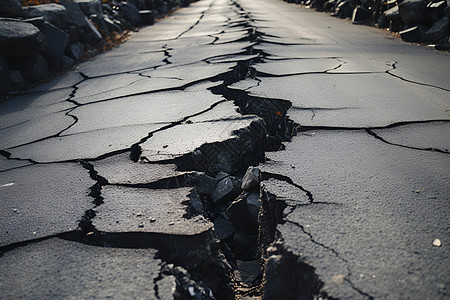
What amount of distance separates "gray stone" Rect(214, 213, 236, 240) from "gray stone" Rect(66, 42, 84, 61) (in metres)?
5.00

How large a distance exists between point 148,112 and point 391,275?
2.31m

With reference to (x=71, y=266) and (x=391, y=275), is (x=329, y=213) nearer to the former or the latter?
(x=391, y=275)

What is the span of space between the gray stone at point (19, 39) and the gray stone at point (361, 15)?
6.65m

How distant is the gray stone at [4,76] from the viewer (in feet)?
13.8

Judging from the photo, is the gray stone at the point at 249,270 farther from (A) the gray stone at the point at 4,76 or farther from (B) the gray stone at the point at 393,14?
(B) the gray stone at the point at 393,14

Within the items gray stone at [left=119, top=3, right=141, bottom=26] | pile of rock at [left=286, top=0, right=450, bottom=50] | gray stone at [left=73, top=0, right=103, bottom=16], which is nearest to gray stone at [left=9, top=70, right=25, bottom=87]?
gray stone at [left=73, top=0, right=103, bottom=16]

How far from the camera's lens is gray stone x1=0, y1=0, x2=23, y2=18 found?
4637mm

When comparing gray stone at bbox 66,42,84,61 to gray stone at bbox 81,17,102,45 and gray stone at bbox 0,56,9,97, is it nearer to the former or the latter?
gray stone at bbox 81,17,102,45

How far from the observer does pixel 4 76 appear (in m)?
4.25

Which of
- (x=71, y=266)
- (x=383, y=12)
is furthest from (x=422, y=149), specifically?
(x=383, y=12)

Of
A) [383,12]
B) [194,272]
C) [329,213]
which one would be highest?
[383,12]

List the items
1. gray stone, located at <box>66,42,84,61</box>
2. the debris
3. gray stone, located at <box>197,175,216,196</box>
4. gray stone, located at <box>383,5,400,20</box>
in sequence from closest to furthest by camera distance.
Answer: the debris, gray stone, located at <box>197,175,216,196</box>, gray stone, located at <box>66,42,84,61</box>, gray stone, located at <box>383,5,400,20</box>

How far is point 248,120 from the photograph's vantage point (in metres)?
2.46

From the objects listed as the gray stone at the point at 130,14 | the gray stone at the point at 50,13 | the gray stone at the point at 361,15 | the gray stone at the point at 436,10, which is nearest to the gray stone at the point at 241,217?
the gray stone at the point at 50,13
